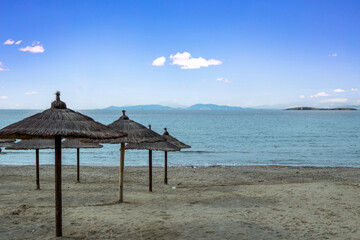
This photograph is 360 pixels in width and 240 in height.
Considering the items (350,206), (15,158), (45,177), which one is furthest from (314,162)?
(15,158)

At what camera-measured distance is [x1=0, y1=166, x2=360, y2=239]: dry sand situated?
737cm

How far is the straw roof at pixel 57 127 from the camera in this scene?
6.11 metres

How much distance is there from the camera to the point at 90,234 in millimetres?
7223

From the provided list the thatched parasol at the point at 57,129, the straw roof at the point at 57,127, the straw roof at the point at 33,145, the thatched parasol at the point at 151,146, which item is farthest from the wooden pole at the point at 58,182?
the straw roof at the point at 33,145

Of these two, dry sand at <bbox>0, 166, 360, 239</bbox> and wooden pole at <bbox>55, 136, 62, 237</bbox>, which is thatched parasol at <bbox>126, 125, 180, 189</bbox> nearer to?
dry sand at <bbox>0, 166, 360, 239</bbox>

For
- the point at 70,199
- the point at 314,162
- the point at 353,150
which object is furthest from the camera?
the point at 353,150

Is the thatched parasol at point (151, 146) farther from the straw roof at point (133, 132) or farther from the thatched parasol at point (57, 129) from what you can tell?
the thatched parasol at point (57, 129)

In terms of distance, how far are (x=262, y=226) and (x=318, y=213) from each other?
2.34 m

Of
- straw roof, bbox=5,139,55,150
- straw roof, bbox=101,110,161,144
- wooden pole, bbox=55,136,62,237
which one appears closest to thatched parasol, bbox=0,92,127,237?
wooden pole, bbox=55,136,62,237

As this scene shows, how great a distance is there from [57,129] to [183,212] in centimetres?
453

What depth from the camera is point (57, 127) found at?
6.28 m

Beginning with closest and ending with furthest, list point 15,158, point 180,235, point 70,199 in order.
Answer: point 180,235, point 70,199, point 15,158

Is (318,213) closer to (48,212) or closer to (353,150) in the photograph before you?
(48,212)

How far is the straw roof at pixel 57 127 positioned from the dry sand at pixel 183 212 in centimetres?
240
